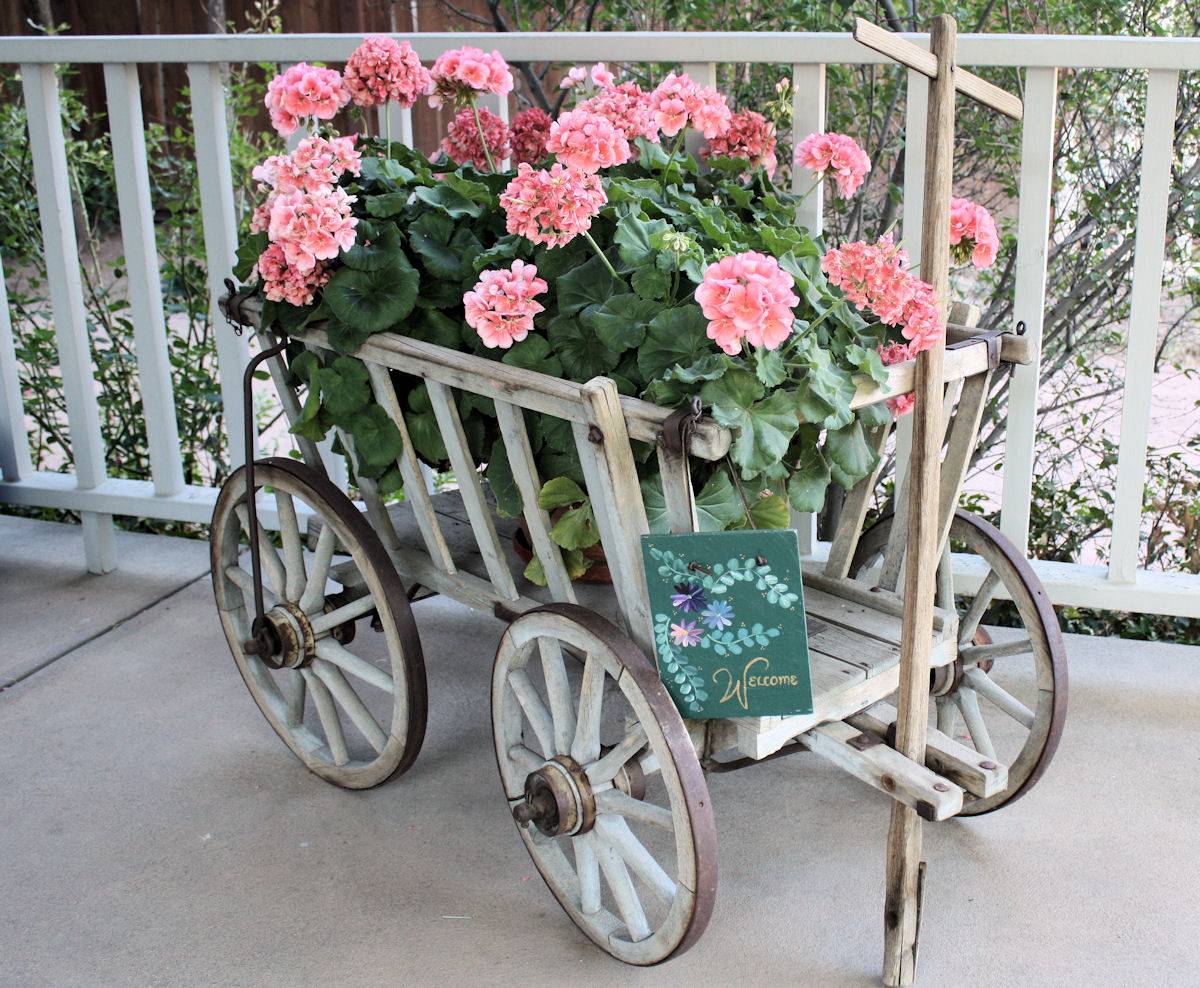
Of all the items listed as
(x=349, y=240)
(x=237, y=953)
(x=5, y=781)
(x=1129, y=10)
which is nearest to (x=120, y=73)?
(x=349, y=240)

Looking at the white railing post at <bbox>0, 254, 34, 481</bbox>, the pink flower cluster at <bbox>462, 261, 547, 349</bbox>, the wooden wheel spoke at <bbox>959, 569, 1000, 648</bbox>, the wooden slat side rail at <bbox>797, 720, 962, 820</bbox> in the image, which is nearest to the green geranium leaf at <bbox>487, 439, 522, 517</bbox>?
the pink flower cluster at <bbox>462, 261, 547, 349</bbox>

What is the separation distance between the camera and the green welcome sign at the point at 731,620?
1.59 m

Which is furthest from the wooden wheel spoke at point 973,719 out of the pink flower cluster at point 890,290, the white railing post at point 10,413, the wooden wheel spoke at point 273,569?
the white railing post at point 10,413

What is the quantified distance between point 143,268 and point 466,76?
1.26 m

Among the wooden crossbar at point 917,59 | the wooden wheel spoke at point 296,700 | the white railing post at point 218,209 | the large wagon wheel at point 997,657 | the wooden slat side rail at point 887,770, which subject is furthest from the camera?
the white railing post at point 218,209

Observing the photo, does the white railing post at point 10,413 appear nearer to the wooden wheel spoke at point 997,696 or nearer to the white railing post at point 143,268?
the white railing post at point 143,268

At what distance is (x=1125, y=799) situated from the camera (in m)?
2.26

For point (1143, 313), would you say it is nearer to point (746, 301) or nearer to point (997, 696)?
point (997, 696)

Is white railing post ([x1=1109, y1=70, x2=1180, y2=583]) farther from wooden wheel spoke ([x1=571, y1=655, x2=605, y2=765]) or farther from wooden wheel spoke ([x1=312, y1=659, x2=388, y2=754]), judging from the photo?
wooden wheel spoke ([x1=312, y1=659, x2=388, y2=754])

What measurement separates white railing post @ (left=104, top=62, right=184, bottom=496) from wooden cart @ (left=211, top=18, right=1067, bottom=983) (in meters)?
0.74

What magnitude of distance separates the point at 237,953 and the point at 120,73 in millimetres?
1936

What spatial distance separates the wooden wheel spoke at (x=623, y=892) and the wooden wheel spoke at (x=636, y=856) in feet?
0.04

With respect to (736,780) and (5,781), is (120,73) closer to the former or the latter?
(5,781)

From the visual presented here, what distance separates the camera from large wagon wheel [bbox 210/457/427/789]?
212 centimetres
